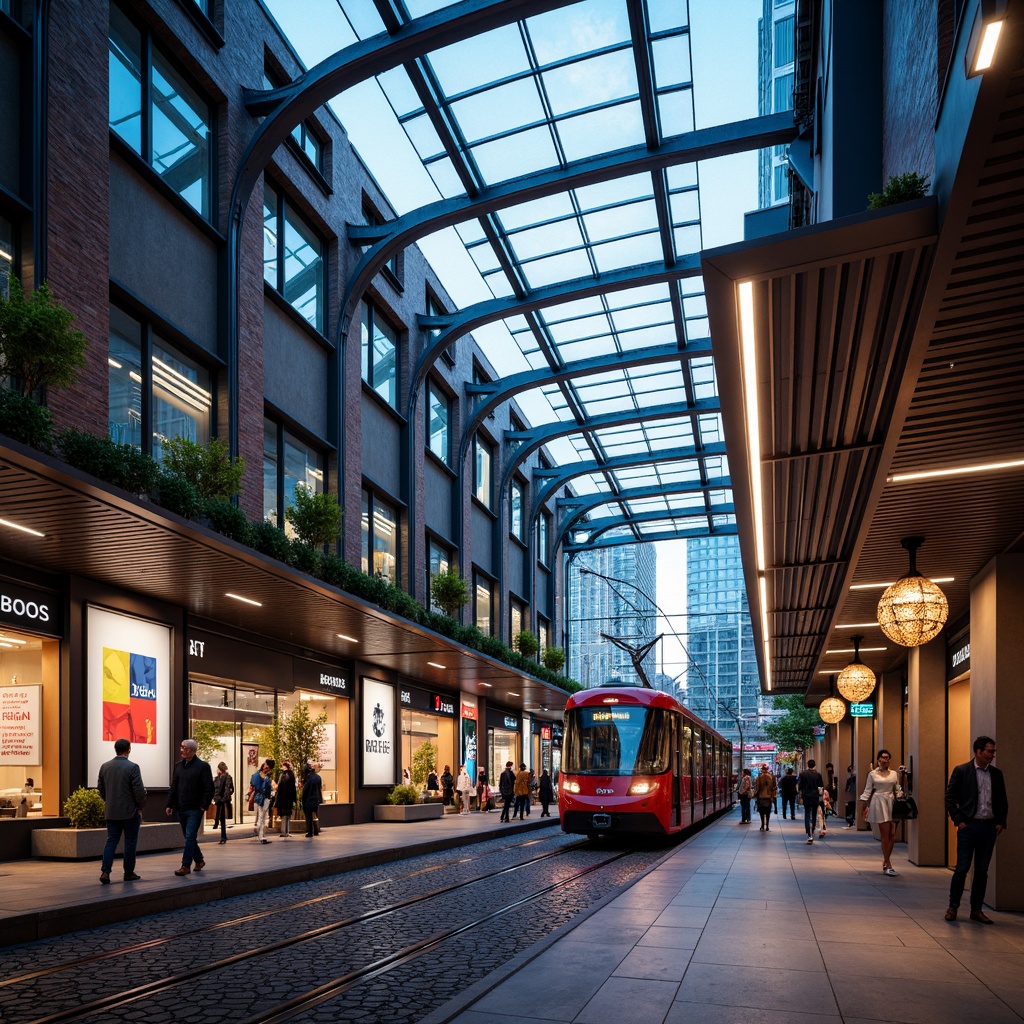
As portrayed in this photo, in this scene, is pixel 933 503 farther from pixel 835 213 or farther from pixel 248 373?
pixel 248 373

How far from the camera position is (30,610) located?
15.6m

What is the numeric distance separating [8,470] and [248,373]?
1028cm

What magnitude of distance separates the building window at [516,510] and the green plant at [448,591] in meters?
12.5

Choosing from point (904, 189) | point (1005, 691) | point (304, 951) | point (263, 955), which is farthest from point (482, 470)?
point (904, 189)

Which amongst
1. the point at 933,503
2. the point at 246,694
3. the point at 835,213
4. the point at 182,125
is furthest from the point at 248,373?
the point at 933,503

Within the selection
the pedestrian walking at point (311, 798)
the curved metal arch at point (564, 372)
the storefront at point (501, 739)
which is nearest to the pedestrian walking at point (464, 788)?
the storefront at point (501, 739)

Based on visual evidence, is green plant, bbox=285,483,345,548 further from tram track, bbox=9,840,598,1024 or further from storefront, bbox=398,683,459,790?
storefront, bbox=398,683,459,790

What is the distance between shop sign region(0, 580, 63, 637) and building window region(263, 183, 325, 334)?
908cm

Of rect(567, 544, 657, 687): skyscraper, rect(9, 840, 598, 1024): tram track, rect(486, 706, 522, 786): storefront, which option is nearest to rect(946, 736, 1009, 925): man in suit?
rect(9, 840, 598, 1024): tram track

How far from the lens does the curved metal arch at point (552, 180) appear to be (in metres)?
21.7

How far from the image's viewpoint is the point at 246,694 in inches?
912

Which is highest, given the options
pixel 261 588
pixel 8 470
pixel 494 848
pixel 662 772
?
pixel 8 470

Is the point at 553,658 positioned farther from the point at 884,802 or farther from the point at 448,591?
the point at 884,802

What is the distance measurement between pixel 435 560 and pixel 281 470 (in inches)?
489
